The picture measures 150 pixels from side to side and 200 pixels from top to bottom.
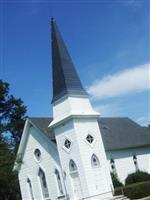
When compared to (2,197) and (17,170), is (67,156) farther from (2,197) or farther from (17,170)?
(2,197)

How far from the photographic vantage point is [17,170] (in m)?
39.4

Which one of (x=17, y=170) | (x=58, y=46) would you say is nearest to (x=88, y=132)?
(x=58, y=46)

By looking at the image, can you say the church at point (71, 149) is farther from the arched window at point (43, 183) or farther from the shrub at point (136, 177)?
the shrub at point (136, 177)

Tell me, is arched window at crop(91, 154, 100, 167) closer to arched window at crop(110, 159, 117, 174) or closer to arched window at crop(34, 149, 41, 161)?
arched window at crop(110, 159, 117, 174)

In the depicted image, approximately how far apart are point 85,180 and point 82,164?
124 cm

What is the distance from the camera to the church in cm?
3048

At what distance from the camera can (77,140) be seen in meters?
30.3

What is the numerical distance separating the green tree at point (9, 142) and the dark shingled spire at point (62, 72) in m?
10.4

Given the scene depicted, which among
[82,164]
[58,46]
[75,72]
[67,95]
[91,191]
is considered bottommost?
[91,191]

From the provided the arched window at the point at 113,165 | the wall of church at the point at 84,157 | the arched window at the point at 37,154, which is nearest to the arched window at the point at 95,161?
the wall of church at the point at 84,157

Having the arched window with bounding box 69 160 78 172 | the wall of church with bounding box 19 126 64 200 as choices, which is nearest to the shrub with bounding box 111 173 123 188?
the arched window with bounding box 69 160 78 172

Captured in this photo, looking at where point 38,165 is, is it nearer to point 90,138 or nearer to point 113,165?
point 113,165

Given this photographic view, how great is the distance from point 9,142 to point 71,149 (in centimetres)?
1264

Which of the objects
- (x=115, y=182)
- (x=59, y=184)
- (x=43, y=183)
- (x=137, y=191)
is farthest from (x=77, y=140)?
(x=43, y=183)
